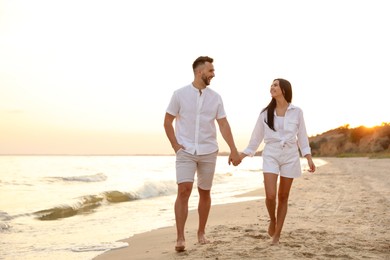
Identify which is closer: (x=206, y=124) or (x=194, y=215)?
(x=206, y=124)

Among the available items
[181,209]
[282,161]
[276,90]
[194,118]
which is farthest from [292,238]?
[194,118]

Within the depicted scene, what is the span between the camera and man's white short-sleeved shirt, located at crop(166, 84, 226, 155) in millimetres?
5359

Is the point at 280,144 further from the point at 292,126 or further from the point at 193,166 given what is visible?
the point at 193,166

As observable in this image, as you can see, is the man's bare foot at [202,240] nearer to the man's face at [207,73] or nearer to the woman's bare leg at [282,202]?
the woman's bare leg at [282,202]

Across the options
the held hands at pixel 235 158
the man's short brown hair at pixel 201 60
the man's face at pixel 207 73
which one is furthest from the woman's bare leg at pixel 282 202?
the man's short brown hair at pixel 201 60

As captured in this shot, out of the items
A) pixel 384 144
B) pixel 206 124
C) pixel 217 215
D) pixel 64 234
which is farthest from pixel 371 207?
pixel 384 144

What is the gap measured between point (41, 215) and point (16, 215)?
1.91ft

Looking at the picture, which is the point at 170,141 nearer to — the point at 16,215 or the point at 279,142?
the point at 279,142

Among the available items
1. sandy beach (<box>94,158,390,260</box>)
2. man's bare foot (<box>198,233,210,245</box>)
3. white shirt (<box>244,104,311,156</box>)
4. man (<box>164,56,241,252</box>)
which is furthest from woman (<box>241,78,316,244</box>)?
man's bare foot (<box>198,233,210,245</box>)

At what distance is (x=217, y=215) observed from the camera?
9383 millimetres

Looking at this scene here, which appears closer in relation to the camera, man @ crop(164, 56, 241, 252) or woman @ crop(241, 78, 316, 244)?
man @ crop(164, 56, 241, 252)

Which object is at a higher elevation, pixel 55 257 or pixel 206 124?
pixel 206 124

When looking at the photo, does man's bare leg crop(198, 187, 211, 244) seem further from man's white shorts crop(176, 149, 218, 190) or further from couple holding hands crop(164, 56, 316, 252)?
man's white shorts crop(176, 149, 218, 190)

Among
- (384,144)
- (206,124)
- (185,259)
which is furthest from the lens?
(384,144)
